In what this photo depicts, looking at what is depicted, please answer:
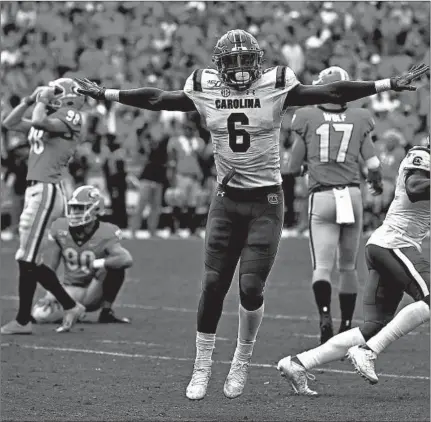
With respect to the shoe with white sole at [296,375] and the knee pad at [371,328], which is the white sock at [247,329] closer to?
the shoe with white sole at [296,375]

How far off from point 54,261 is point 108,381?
3.34m

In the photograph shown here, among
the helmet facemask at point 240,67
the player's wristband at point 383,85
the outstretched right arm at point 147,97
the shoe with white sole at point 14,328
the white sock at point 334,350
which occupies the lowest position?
the shoe with white sole at point 14,328

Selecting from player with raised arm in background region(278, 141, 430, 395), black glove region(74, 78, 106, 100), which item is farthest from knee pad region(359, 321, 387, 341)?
black glove region(74, 78, 106, 100)

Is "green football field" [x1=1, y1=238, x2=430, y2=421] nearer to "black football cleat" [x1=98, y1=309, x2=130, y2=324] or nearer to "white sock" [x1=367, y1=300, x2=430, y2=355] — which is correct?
"black football cleat" [x1=98, y1=309, x2=130, y2=324]

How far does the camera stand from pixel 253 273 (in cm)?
620

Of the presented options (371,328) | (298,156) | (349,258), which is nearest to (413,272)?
(371,328)

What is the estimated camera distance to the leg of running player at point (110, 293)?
32.1 feet

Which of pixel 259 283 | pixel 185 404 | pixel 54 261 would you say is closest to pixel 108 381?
pixel 185 404

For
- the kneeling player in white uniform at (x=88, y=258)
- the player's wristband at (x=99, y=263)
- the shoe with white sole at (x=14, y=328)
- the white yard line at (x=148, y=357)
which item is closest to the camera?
the white yard line at (x=148, y=357)

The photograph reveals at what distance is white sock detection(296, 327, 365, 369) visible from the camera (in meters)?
6.52

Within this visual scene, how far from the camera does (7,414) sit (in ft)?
18.9

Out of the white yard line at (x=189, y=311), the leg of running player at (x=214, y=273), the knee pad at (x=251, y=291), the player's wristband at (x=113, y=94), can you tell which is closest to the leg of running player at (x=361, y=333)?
the knee pad at (x=251, y=291)

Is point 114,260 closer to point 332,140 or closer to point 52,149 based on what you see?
point 52,149

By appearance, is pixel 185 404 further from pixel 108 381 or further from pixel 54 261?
pixel 54 261
